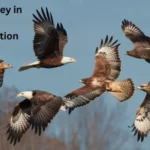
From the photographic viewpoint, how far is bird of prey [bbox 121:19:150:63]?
76.6ft

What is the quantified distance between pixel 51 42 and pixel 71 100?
1393 mm

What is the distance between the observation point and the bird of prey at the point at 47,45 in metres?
22.3

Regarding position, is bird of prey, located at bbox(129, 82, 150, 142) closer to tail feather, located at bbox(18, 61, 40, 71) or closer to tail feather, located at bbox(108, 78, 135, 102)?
tail feather, located at bbox(108, 78, 135, 102)

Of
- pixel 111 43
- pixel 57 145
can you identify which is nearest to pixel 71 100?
pixel 111 43

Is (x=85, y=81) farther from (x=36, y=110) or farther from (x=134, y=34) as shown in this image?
(x=134, y=34)

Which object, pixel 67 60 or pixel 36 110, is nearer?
pixel 36 110

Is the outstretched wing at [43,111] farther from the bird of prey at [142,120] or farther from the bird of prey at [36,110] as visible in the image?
the bird of prey at [142,120]

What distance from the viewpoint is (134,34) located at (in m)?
24.4

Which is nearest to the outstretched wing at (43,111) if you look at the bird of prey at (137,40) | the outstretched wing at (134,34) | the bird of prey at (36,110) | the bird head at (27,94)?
the bird of prey at (36,110)

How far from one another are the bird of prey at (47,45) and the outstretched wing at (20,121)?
842mm

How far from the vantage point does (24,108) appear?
2145 centimetres

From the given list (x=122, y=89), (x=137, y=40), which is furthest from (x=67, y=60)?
(x=137, y=40)

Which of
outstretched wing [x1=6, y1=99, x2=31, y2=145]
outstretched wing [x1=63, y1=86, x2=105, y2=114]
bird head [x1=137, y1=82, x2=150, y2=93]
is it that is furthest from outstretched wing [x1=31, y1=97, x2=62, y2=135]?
bird head [x1=137, y1=82, x2=150, y2=93]

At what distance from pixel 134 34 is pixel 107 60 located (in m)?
1.39
